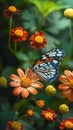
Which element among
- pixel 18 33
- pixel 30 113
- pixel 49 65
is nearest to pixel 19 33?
pixel 18 33

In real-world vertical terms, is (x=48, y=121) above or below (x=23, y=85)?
below

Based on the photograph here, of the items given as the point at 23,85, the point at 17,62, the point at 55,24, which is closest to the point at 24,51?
the point at 17,62

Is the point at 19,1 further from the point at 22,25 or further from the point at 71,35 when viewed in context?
the point at 71,35

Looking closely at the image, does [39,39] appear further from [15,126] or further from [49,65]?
[15,126]

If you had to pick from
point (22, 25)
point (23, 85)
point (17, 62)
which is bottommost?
point (23, 85)

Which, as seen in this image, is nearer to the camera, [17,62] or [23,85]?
[23,85]

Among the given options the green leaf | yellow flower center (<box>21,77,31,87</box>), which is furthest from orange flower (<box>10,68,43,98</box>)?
the green leaf

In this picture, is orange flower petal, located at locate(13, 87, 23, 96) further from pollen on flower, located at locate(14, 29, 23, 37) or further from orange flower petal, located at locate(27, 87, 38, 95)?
pollen on flower, located at locate(14, 29, 23, 37)

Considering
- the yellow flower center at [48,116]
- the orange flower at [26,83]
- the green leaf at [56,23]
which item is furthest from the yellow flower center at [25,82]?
the green leaf at [56,23]
